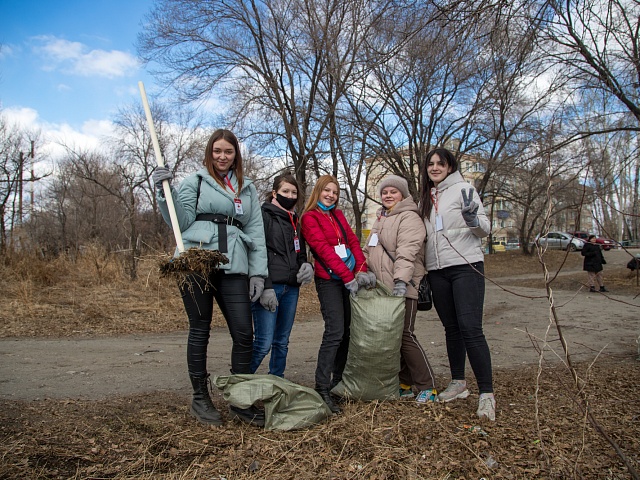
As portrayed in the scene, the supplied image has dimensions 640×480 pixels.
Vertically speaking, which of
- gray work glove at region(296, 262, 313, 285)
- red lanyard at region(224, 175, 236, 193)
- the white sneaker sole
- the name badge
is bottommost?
the white sneaker sole

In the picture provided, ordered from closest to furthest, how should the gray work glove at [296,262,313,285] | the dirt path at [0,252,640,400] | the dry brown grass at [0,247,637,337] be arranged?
1. the gray work glove at [296,262,313,285]
2. the dirt path at [0,252,640,400]
3. the dry brown grass at [0,247,637,337]

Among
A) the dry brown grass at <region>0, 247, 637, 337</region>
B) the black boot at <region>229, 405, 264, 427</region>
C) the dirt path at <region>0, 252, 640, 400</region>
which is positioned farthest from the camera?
the dry brown grass at <region>0, 247, 637, 337</region>

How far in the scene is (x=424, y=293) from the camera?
3.72 meters

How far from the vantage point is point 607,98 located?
9.38m

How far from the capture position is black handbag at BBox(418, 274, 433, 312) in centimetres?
372

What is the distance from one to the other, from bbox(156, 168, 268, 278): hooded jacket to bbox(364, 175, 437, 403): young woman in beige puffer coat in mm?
1027

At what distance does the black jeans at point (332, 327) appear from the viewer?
11.6ft

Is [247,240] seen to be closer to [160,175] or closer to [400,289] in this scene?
[160,175]

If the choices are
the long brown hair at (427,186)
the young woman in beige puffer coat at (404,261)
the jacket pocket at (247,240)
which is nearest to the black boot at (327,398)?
the young woman in beige puffer coat at (404,261)

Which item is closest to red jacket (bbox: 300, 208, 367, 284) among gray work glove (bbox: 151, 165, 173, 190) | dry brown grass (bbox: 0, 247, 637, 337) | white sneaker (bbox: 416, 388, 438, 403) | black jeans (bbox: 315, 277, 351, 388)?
black jeans (bbox: 315, 277, 351, 388)

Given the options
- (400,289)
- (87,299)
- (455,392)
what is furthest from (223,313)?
(87,299)

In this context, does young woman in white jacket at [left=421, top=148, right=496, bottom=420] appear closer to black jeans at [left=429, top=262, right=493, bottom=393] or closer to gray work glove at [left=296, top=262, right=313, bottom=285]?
black jeans at [left=429, top=262, right=493, bottom=393]

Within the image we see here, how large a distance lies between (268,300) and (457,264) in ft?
4.72

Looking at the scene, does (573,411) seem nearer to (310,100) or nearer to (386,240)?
(386,240)
